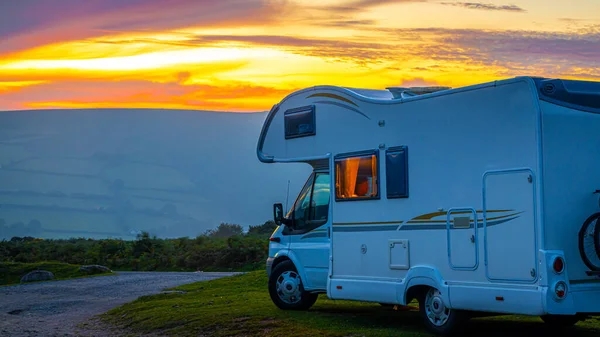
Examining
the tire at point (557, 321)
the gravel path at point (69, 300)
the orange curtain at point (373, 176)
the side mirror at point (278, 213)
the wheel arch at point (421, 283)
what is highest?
the orange curtain at point (373, 176)

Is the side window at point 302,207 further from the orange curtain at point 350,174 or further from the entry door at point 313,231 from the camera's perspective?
the orange curtain at point 350,174

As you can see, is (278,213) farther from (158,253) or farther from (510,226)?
(158,253)

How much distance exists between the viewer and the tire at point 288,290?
1525 centimetres

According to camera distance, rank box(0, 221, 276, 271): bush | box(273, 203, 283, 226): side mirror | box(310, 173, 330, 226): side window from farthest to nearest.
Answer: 1. box(0, 221, 276, 271): bush
2. box(273, 203, 283, 226): side mirror
3. box(310, 173, 330, 226): side window

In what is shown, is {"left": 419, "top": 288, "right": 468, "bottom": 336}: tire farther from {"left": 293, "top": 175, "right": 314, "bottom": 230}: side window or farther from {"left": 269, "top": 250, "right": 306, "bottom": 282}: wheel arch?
{"left": 293, "top": 175, "right": 314, "bottom": 230}: side window

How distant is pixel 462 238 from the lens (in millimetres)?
11609

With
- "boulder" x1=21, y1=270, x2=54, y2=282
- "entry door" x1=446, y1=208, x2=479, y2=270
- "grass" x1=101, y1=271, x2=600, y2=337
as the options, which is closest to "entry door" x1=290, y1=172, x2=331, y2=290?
"grass" x1=101, y1=271, x2=600, y2=337

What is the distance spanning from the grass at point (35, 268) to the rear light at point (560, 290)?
23.1 m

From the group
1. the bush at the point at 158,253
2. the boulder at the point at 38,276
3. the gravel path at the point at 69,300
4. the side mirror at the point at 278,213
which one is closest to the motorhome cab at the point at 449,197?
the side mirror at the point at 278,213

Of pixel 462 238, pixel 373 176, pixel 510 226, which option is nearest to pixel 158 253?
pixel 373 176

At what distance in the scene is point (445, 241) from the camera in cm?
1190

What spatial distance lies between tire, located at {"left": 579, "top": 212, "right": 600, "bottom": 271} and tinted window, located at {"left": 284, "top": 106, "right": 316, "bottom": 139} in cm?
500

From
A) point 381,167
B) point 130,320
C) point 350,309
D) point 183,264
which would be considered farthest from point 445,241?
point 183,264

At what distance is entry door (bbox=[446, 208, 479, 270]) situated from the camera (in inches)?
451
